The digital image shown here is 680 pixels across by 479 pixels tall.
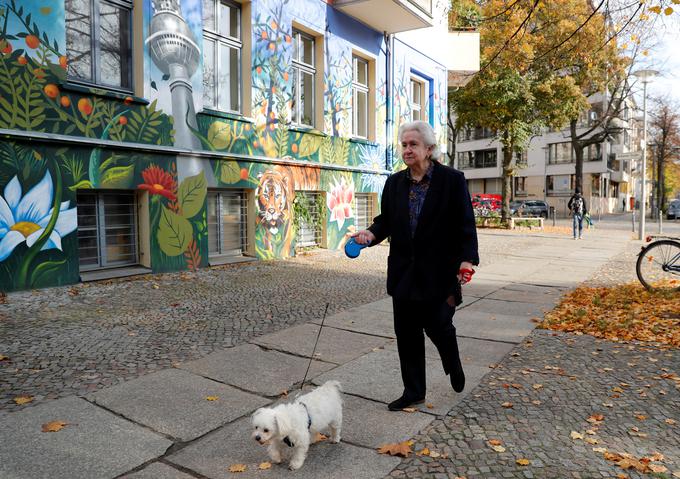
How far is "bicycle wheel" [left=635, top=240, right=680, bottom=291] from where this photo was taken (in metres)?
8.48

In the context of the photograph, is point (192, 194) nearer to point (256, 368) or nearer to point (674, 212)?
point (256, 368)

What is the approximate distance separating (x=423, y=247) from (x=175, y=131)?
23.6 ft

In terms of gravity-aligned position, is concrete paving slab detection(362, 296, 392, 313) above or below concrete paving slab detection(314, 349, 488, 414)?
above

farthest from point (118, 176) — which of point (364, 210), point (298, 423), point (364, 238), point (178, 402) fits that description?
point (364, 210)

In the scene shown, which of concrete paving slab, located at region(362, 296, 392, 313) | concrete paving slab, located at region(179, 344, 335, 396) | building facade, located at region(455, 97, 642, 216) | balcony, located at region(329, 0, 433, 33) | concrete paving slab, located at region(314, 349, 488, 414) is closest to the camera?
concrete paving slab, located at region(314, 349, 488, 414)

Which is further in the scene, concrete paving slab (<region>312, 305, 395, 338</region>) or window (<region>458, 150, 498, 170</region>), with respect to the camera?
window (<region>458, 150, 498, 170</region>)

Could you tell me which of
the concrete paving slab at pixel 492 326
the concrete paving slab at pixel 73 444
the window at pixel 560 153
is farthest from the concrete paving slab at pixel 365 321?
the window at pixel 560 153

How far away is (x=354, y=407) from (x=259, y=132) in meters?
8.61

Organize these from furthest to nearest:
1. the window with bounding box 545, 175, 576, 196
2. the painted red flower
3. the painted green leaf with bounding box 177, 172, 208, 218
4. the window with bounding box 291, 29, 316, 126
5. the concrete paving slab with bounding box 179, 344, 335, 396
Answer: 1. the window with bounding box 545, 175, 576, 196
2. the window with bounding box 291, 29, 316, 126
3. the painted green leaf with bounding box 177, 172, 208, 218
4. the painted red flower
5. the concrete paving slab with bounding box 179, 344, 335, 396

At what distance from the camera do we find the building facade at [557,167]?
56344 mm

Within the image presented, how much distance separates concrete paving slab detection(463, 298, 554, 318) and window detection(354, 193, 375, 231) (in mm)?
→ 8218

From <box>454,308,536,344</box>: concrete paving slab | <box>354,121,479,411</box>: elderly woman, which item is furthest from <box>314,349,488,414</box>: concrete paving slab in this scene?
<box>454,308,536,344</box>: concrete paving slab

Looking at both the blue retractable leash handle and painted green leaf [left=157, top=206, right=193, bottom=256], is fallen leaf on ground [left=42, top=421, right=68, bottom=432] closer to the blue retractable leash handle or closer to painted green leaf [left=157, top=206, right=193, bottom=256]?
the blue retractable leash handle

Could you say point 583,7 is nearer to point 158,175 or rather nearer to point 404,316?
point 158,175
